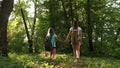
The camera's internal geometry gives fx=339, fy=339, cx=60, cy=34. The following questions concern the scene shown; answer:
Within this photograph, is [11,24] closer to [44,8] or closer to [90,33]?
[44,8]

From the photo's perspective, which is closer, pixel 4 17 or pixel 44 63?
pixel 44 63

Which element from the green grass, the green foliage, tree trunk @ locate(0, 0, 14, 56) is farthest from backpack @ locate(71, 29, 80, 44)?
the green foliage

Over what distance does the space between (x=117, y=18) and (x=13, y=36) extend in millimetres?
24180

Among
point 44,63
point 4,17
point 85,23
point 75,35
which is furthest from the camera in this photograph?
point 85,23

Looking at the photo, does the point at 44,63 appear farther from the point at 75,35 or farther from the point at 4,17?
the point at 4,17

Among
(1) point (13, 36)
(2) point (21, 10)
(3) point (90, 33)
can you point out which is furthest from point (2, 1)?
(1) point (13, 36)

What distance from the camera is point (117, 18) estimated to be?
4409cm

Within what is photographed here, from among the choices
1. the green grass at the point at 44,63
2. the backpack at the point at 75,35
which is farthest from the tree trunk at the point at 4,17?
the backpack at the point at 75,35

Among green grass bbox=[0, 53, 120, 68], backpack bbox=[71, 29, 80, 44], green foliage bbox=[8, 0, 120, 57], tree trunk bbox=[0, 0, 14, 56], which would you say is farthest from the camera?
green foliage bbox=[8, 0, 120, 57]

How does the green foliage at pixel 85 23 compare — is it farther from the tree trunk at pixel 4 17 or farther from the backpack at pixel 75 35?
the backpack at pixel 75 35

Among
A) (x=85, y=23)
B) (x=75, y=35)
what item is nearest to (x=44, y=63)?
(x=75, y=35)

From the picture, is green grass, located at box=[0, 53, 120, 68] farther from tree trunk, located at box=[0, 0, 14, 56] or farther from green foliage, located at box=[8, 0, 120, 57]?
green foliage, located at box=[8, 0, 120, 57]

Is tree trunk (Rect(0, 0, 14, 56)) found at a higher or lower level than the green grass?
higher

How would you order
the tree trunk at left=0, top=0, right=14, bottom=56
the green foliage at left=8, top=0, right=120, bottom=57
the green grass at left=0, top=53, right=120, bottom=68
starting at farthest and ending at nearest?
the green foliage at left=8, top=0, right=120, bottom=57
the tree trunk at left=0, top=0, right=14, bottom=56
the green grass at left=0, top=53, right=120, bottom=68
